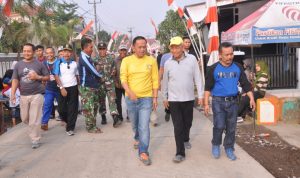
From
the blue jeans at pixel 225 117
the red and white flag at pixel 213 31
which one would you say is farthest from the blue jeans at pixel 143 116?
the red and white flag at pixel 213 31

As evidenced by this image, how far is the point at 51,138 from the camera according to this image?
7.02 metres

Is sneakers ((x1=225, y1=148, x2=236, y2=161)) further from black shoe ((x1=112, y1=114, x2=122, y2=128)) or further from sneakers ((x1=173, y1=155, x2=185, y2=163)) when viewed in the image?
black shoe ((x1=112, y1=114, x2=122, y2=128))

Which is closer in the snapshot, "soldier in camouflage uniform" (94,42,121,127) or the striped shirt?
"soldier in camouflage uniform" (94,42,121,127)

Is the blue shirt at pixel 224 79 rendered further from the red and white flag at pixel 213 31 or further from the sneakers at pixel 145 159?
the red and white flag at pixel 213 31

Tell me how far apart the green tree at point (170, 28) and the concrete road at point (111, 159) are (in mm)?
18892

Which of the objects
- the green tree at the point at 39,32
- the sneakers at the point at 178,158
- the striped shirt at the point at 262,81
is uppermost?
the green tree at the point at 39,32

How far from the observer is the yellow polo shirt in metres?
5.09

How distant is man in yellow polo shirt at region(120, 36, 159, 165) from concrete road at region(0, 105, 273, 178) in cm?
42

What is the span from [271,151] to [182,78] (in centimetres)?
192

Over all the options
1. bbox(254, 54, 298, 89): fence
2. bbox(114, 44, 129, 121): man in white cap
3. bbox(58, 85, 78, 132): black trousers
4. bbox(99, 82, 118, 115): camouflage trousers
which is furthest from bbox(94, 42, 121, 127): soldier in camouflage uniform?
bbox(254, 54, 298, 89): fence

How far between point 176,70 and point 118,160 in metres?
1.53

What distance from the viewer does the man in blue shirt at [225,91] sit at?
504 cm

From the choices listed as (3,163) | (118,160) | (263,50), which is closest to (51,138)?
(3,163)

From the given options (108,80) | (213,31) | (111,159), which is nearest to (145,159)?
(111,159)
